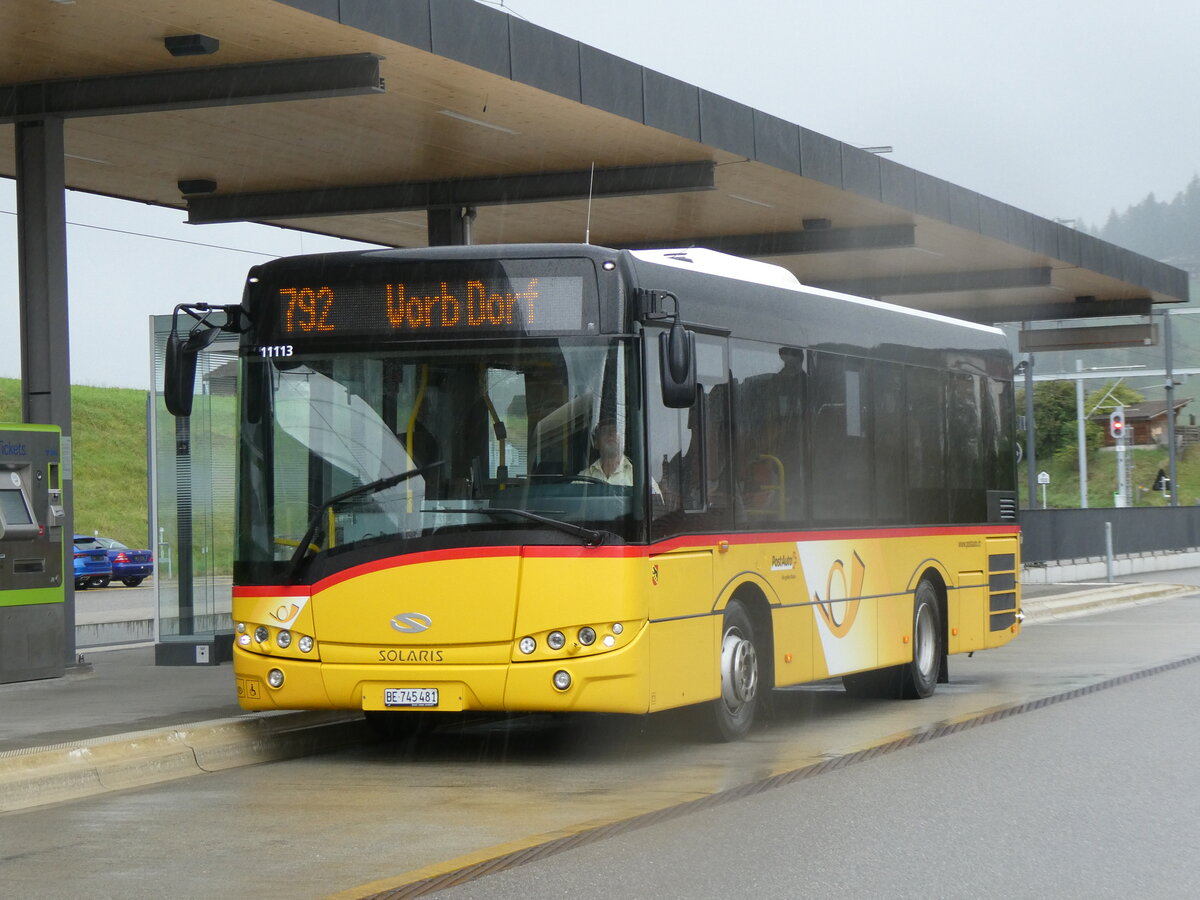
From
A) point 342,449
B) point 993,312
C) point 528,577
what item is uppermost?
point 993,312

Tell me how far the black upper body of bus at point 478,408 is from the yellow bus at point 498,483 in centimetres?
1

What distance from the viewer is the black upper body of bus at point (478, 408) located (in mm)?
11023

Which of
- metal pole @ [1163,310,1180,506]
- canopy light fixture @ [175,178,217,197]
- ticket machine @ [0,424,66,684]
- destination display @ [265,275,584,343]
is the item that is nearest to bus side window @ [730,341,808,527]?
destination display @ [265,275,584,343]

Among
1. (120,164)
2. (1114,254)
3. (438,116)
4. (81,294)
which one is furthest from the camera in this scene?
(81,294)

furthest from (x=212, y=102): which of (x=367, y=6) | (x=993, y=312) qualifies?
(x=993, y=312)

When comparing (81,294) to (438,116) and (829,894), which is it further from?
(829,894)

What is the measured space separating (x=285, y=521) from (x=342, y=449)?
1.95 feet

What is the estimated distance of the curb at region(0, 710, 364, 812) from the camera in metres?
10.1

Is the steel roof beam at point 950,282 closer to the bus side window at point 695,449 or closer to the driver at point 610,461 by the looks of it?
the bus side window at point 695,449

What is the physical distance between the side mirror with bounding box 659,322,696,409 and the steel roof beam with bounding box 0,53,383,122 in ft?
18.2

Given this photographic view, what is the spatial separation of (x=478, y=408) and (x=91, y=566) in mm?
40642

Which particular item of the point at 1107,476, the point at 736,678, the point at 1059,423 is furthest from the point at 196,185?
the point at 1107,476

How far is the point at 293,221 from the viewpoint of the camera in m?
23.5

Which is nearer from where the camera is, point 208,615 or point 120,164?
point 208,615
